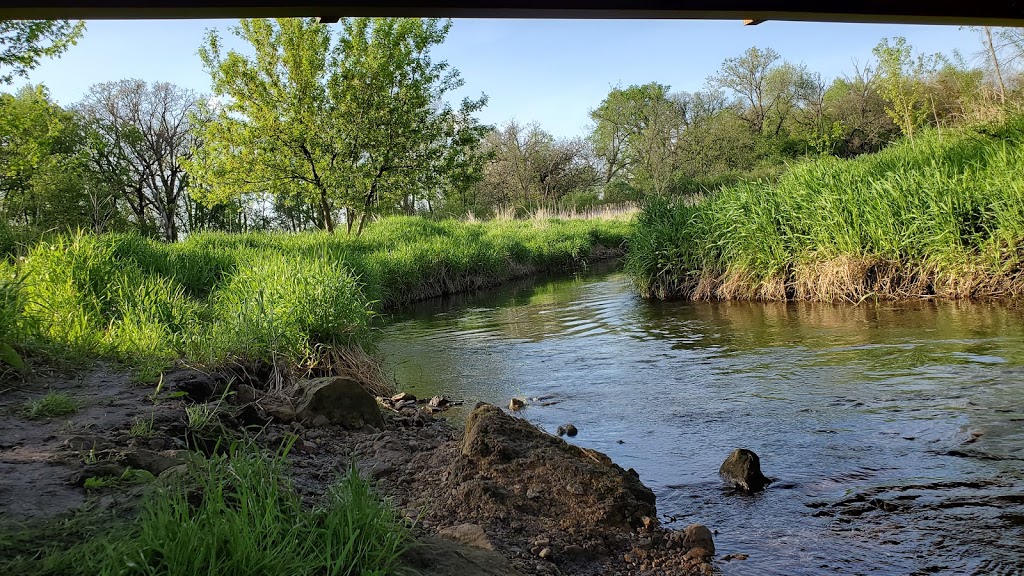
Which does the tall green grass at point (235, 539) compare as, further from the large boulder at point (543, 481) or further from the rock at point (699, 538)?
the rock at point (699, 538)

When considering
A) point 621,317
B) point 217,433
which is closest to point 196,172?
point 621,317

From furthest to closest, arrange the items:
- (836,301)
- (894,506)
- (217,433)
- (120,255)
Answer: (836,301) < (120,255) < (217,433) < (894,506)

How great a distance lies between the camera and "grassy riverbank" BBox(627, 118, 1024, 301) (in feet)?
28.0

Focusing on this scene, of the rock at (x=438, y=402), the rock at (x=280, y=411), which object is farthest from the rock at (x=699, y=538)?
the rock at (x=438, y=402)

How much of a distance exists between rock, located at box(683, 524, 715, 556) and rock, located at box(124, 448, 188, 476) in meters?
2.22

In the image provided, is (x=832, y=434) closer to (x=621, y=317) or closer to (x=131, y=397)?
(x=131, y=397)

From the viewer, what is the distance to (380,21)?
1972 centimetres

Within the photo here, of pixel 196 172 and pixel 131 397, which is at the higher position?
pixel 196 172

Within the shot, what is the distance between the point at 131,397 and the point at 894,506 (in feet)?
13.8

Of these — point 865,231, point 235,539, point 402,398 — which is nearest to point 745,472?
point 235,539

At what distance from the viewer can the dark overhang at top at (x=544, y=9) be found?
4.21 meters

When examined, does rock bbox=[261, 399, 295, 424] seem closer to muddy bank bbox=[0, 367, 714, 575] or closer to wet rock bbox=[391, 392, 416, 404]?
muddy bank bbox=[0, 367, 714, 575]

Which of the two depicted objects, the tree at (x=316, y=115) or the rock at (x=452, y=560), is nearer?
the rock at (x=452, y=560)

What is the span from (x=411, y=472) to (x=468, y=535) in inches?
36.4
